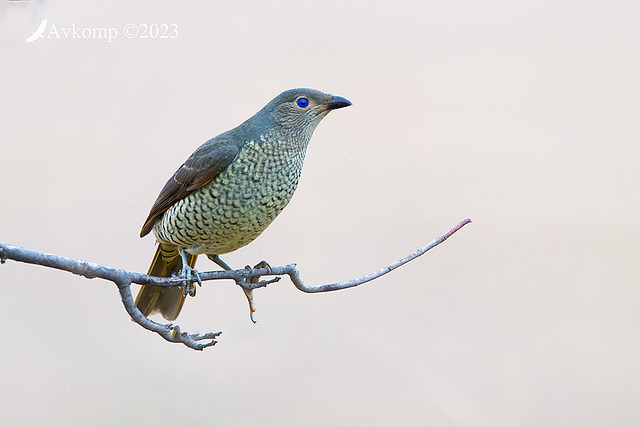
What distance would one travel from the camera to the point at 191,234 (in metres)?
2.09

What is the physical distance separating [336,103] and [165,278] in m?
0.73

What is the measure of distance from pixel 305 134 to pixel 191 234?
1.60 ft

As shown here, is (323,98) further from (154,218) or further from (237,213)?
(154,218)

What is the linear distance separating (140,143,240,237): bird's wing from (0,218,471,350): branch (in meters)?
0.33

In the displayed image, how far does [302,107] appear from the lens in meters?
2.04

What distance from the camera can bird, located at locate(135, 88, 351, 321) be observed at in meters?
2.02

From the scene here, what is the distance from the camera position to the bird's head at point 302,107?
1.99 meters

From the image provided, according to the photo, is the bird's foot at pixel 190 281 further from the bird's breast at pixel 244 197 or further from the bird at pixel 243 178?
the bird's breast at pixel 244 197

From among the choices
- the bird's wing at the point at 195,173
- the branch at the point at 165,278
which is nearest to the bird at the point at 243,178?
the bird's wing at the point at 195,173

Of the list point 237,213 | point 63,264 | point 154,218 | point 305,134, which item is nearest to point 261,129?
point 305,134

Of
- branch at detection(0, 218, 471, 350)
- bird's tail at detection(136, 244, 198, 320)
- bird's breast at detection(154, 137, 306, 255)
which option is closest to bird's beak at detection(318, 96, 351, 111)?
bird's breast at detection(154, 137, 306, 255)

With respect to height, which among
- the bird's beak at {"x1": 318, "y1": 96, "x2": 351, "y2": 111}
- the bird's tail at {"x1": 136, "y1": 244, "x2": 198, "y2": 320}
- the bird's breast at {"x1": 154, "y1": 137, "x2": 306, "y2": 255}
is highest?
the bird's beak at {"x1": 318, "y1": 96, "x2": 351, "y2": 111}

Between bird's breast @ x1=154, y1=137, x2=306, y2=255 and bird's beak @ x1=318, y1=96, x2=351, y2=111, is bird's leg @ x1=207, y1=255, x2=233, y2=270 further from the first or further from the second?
bird's beak @ x1=318, y1=96, x2=351, y2=111

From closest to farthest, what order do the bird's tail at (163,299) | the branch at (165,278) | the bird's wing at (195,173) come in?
the branch at (165,278) < the bird's wing at (195,173) < the bird's tail at (163,299)
